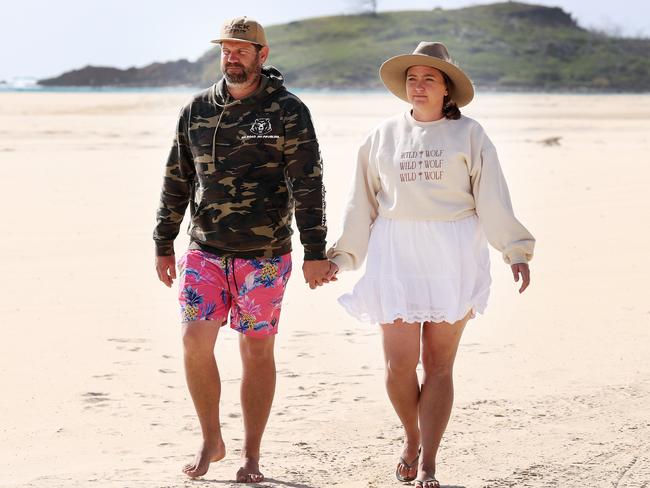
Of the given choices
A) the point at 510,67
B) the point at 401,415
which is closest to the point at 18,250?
the point at 401,415

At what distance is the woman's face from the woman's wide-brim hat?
1.1 inches

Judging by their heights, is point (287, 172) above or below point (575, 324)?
above

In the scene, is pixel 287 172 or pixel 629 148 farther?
pixel 629 148

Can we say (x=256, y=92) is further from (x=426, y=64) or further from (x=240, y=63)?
(x=426, y=64)

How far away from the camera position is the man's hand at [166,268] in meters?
5.35

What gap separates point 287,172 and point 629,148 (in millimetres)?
21541

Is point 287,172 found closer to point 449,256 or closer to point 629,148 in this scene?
point 449,256

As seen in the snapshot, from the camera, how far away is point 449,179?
16.2 ft

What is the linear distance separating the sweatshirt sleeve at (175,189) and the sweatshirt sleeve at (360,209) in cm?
74

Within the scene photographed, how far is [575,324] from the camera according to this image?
8305 millimetres

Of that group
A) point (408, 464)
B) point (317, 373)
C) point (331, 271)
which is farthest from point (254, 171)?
point (317, 373)

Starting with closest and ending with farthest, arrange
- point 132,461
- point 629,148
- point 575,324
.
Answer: point 132,461
point 575,324
point 629,148

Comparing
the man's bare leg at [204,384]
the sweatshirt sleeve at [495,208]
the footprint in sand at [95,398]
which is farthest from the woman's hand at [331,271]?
the footprint in sand at [95,398]

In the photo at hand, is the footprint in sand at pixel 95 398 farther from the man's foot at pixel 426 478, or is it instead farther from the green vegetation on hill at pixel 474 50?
the green vegetation on hill at pixel 474 50
